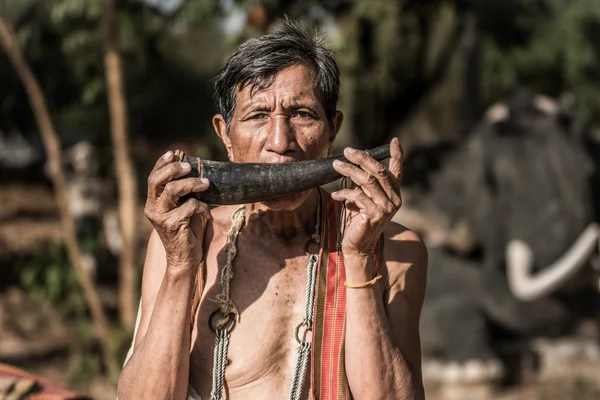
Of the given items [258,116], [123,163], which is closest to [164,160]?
[258,116]

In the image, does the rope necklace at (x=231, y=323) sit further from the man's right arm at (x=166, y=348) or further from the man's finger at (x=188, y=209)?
the man's finger at (x=188, y=209)

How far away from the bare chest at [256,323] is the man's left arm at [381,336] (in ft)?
0.80

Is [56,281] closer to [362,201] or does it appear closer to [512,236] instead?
[512,236]

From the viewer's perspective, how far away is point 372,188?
8.02 ft

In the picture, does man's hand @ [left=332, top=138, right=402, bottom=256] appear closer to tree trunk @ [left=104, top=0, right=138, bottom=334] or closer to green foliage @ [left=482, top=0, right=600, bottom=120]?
tree trunk @ [left=104, top=0, right=138, bottom=334]

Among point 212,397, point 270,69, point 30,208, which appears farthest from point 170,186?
point 30,208

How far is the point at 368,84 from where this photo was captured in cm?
944

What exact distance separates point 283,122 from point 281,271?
1.63 feet

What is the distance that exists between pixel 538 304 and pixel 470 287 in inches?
23.4

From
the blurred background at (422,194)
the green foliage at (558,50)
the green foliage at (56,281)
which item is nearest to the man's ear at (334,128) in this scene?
the blurred background at (422,194)

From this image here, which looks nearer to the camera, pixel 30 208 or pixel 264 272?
pixel 264 272

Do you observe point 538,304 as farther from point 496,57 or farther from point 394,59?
point 496,57

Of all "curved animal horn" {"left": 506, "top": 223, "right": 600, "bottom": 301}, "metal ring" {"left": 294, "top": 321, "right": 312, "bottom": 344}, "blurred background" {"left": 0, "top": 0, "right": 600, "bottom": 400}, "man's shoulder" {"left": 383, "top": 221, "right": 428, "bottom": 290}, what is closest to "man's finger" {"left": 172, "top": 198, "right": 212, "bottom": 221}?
"metal ring" {"left": 294, "top": 321, "right": 312, "bottom": 344}

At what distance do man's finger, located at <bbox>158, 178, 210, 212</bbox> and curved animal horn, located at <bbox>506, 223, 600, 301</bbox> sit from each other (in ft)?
16.1
